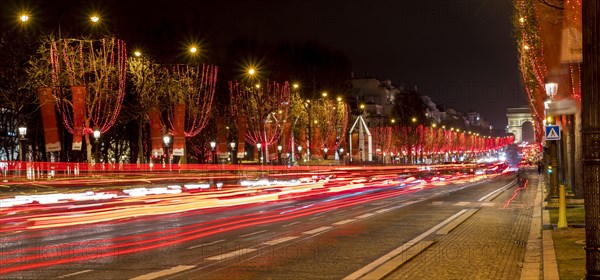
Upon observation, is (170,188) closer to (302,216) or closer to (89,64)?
(89,64)

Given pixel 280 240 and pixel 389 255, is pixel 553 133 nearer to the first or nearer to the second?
pixel 280 240

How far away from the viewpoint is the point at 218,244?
56.9ft

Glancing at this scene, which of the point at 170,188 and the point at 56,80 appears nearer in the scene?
the point at 170,188

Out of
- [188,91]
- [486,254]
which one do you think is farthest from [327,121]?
[486,254]

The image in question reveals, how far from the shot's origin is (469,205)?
32500mm

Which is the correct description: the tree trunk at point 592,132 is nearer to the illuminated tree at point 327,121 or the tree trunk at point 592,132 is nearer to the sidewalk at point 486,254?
the sidewalk at point 486,254

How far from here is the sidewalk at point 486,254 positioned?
510 inches

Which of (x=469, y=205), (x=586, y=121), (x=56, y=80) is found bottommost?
(x=469, y=205)

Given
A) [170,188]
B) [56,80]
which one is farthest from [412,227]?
[56,80]

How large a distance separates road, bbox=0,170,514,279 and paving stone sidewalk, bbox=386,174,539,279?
97cm

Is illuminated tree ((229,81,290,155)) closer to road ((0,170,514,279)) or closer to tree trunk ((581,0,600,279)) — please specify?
road ((0,170,514,279))

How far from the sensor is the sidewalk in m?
13.0

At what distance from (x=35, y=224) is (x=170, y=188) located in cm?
1848

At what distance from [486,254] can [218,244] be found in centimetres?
590
